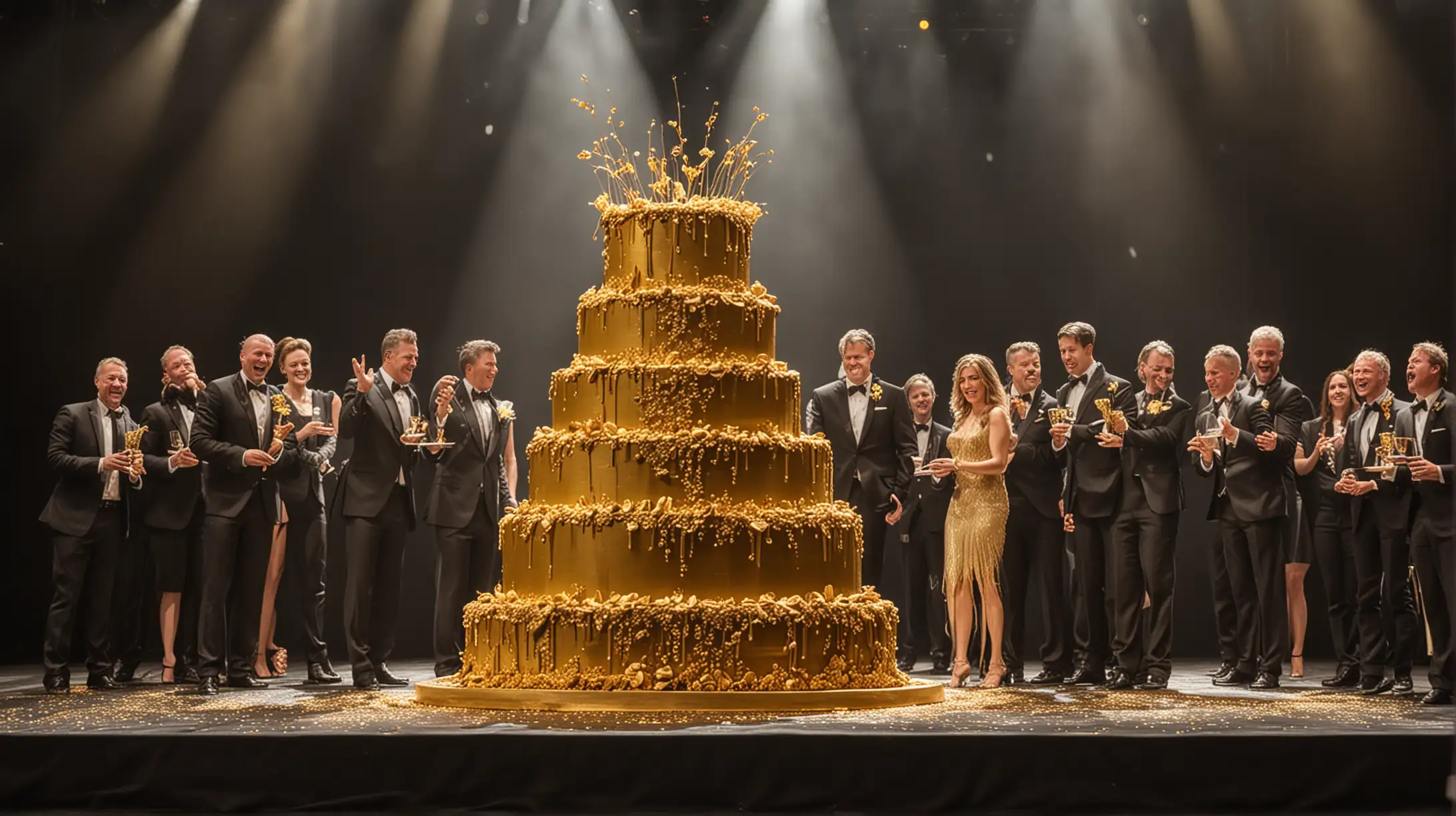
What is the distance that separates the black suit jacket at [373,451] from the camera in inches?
296

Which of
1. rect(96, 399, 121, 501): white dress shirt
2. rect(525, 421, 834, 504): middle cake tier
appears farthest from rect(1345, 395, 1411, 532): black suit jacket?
rect(96, 399, 121, 501): white dress shirt

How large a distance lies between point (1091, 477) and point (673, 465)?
8.50ft

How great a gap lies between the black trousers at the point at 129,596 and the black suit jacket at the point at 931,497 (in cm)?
487

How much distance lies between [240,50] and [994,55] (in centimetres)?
604

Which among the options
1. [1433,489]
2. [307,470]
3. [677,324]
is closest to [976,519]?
[677,324]

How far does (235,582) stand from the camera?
7680 millimetres

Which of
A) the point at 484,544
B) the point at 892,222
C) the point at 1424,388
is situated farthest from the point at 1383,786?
the point at 892,222

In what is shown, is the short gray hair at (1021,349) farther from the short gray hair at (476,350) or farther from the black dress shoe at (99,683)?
the black dress shoe at (99,683)

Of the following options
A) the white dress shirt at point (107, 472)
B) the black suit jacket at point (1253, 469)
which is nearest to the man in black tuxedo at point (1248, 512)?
the black suit jacket at point (1253, 469)

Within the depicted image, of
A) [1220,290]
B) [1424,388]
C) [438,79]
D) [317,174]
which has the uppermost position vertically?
[438,79]

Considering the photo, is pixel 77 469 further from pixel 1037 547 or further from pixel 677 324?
pixel 1037 547

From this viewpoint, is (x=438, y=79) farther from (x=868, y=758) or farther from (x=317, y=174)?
(x=868, y=758)

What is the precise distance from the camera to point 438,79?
11.0 m

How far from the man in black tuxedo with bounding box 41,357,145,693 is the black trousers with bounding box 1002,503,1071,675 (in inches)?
194
